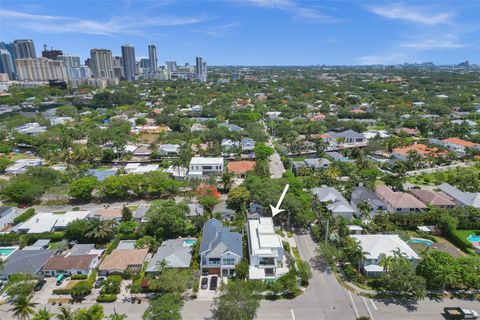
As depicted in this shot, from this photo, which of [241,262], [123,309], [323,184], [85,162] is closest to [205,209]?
[241,262]

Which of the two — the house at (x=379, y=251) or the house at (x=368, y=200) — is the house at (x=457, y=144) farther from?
A: the house at (x=379, y=251)

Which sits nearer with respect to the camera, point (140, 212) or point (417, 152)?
point (140, 212)

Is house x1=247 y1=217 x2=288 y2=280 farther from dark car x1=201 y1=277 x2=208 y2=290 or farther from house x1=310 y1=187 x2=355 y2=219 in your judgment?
house x1=310 y1=187 x2=355 y2=219

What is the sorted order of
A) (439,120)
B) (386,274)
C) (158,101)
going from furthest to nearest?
(158,101), (439,120), (386,274)

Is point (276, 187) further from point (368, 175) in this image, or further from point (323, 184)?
point (368, 175)

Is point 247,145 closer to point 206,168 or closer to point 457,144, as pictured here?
point 206,168

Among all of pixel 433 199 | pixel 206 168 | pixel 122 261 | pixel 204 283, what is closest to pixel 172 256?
pixel 204 283

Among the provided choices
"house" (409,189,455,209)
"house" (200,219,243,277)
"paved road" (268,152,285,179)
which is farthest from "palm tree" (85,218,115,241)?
"house" (409,189,455,209)

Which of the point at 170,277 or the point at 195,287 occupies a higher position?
the point at 170,277

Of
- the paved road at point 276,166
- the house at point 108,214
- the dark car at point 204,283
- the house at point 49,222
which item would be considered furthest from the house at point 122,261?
the paved road at point 276,166
